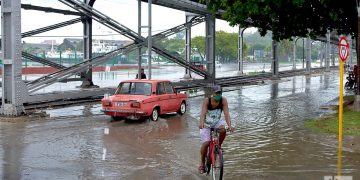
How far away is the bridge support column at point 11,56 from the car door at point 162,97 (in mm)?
4890

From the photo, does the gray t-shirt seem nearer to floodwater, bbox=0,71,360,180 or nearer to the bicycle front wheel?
the bicycle front wheel

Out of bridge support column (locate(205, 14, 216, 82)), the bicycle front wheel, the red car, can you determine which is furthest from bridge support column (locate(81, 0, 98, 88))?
the bicycle front wheel

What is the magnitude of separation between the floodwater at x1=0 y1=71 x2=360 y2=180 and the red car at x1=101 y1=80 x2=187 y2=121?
36cm

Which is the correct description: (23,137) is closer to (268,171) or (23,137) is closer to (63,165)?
(63,165)

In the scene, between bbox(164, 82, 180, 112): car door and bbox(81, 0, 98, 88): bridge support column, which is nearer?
bbox(164, 82, 180, 112): car door

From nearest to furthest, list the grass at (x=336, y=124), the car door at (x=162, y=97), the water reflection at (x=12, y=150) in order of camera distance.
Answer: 1. the water reflection at (x=12, y=150)
2. the grass at (x=336, y=124)
3. the car door at (x=162, y=97)

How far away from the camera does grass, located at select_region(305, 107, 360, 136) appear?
13.6 meters

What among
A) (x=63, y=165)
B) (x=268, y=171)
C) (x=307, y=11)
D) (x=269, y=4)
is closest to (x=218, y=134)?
(x=268, y=171)

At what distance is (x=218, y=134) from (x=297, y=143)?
4.26 metres

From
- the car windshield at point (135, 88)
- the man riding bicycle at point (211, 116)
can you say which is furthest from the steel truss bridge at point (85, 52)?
the man riding bicycle at point (211, 116)

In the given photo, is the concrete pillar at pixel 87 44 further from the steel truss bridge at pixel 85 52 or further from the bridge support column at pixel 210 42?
the bridge support column at pixel 210 42

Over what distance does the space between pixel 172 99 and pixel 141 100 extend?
84.6 inches

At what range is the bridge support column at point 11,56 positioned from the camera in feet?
55.1

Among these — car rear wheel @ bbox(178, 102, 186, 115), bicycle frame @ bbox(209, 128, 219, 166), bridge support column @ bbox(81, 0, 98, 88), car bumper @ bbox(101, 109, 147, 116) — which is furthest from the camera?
bridge support column @ bbox(81, 0, 98, 88)
